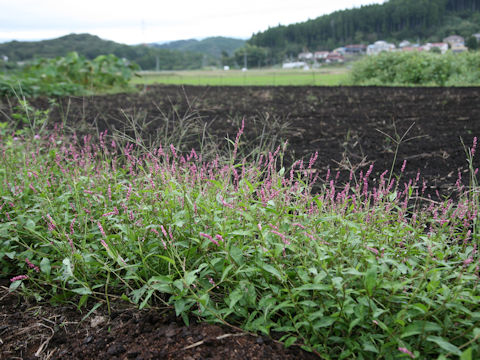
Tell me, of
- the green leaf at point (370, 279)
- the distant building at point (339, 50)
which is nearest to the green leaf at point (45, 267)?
the green leaf at point (370, 279)

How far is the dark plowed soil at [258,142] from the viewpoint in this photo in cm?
171

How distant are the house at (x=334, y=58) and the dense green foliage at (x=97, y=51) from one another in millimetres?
12333

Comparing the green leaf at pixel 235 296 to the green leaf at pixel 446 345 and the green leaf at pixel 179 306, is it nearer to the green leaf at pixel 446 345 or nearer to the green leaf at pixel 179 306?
the green leaf at pixel 179 306

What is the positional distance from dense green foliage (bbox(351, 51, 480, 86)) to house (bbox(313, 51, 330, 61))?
63.6 ft

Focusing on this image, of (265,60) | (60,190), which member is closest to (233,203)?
(60,190)

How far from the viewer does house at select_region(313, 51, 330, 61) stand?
37406 millimetres

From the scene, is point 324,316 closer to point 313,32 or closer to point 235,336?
point 235,336

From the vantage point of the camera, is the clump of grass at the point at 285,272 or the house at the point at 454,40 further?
the house at the point at 454,40

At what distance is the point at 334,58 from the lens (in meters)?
37.3

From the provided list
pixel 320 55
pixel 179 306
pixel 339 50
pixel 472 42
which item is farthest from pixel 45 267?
pixel 472 42

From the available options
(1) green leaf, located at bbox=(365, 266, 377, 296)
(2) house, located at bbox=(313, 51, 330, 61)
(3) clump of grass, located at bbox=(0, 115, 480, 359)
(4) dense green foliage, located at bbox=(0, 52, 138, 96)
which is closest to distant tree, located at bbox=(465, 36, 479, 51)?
(2) house, located at bbox=(313, 51, 330, 61)

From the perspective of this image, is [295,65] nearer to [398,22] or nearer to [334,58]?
[334,58]

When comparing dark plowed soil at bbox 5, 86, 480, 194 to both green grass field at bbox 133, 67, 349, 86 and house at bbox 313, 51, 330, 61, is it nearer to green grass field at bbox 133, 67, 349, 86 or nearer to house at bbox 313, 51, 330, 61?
green grass field at bbox 133, 67, 349, 86

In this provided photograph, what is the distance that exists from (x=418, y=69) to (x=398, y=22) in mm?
35275
